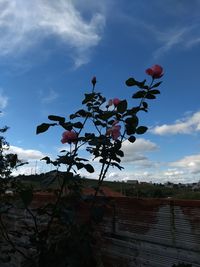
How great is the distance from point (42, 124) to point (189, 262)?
1.23m

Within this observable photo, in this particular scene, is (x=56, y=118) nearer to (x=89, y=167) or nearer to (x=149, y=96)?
(x=89, y=167)

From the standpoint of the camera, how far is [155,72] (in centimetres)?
252

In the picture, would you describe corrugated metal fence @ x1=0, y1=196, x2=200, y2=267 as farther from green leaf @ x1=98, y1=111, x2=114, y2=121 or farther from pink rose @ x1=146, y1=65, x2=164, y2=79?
pink rose @ x1=146, y1=65, x2=164, y2=79

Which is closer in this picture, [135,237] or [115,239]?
[135,237]

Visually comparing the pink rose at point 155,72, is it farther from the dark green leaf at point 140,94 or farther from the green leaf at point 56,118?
the green leaf at point 56,118

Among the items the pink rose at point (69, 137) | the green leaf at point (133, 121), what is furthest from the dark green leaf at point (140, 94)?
the pink rose at point (69, 137)

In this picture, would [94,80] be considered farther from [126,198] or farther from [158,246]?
[158,246]

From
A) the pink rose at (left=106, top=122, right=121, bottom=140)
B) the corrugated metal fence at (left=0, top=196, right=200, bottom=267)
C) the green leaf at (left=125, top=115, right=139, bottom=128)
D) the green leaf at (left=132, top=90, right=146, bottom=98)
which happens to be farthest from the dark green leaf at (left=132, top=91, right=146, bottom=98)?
the corrugated metal fence at (left=0, top=196, right=200, bottom=267)

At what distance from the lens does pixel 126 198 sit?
114 inches

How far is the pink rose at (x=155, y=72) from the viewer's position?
98.5 inches

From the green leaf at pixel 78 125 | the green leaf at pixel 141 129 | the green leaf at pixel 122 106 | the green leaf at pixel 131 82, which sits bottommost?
the green leaf at pixel 141 129

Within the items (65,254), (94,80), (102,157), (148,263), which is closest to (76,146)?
(102,157)

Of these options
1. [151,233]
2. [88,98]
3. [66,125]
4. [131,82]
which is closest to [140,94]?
[131,82]

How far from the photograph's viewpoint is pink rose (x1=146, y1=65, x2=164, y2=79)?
2502mm
